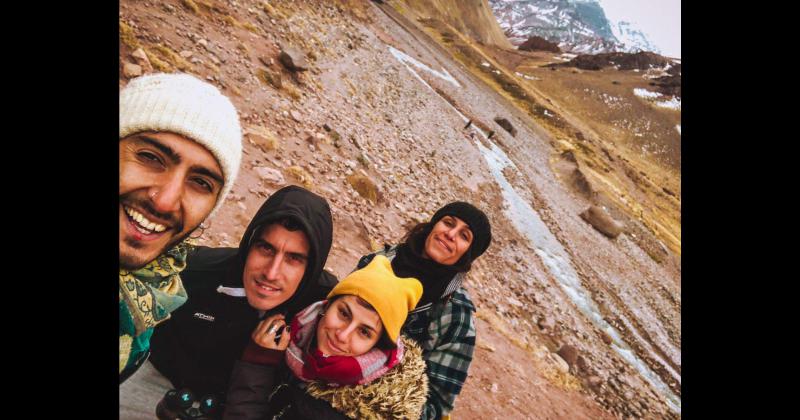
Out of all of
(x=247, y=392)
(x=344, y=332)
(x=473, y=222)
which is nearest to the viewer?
(x=247, y=392)

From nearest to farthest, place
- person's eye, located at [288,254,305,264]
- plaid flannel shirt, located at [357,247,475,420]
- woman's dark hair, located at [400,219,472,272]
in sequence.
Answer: person's eye, located at [288,254,305,264]
plaid flannel shirt, located at [357,247,475,420]
woman's dark hair, located at [400,219,472,272]

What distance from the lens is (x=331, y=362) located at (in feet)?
7.03

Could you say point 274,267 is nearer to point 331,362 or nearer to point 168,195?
point 331,362

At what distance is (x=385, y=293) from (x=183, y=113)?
4.86 feet

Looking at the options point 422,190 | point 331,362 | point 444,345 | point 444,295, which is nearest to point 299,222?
point 331,362

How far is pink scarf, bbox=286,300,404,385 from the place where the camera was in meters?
2.12

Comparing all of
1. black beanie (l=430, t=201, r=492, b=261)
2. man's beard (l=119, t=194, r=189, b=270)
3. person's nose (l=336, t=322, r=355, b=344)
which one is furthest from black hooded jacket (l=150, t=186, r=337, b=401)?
black beanie (l=430, t=201, r=492, b=261)

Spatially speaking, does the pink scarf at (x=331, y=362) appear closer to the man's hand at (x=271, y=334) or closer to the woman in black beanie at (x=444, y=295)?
the man's hand at (x=271, y=334)

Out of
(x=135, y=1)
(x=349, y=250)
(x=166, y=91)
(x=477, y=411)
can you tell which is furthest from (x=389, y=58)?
(x=166, y=91)

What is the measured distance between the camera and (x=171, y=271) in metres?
1.84

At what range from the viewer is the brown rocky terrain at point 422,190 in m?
6.55

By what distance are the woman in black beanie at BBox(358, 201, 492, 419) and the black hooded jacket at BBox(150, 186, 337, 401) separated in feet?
3.12

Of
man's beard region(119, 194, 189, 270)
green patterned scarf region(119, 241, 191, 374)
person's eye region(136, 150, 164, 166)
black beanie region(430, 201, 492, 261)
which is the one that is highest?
black beanie region(430, 201, 492, 261)

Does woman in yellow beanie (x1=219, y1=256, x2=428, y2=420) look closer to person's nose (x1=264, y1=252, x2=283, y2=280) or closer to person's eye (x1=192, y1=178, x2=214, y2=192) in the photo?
person's nose (x1=264, y1=252, x2=283, y2=280)
